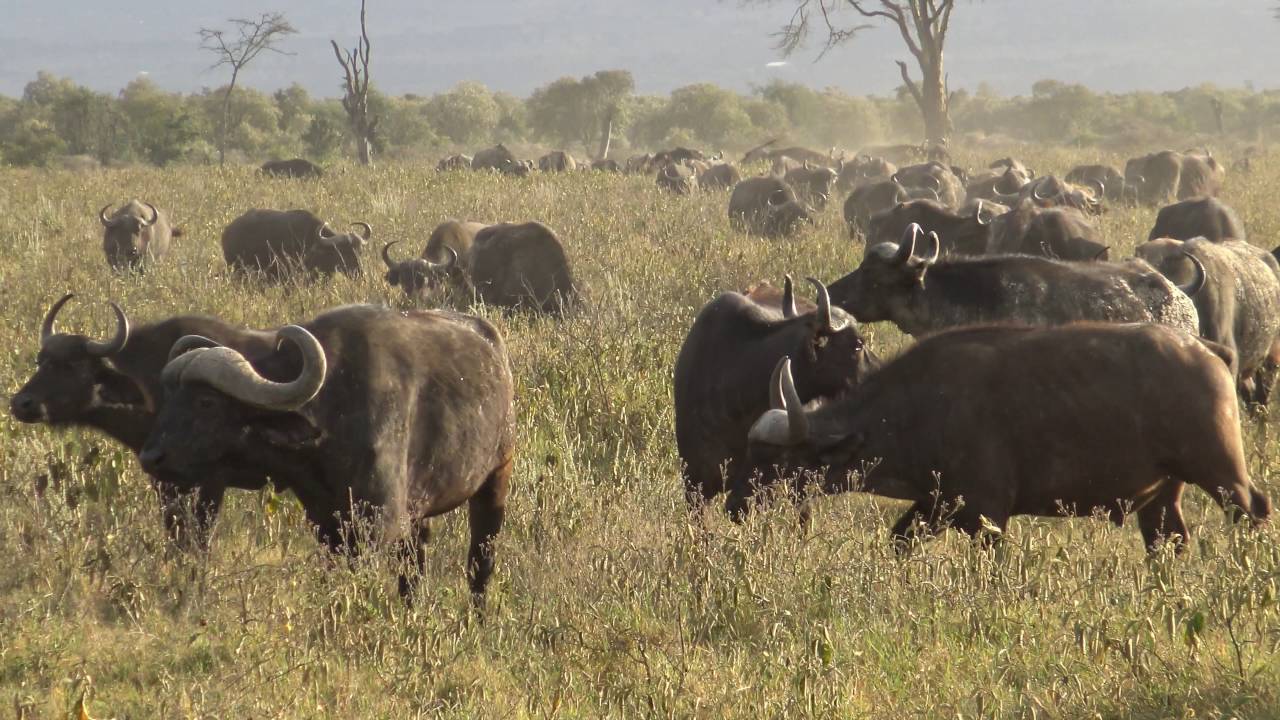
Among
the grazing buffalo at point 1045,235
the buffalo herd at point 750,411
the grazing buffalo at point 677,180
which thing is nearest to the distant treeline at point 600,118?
the grazing buffalo at point 677,180

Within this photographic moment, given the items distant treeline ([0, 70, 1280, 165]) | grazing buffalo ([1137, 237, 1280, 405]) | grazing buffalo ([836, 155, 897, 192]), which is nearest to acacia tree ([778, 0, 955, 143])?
distant treeline ([0, 70, 1280, 165])

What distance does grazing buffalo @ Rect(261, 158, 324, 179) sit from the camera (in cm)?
2625

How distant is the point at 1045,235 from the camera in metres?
11.9

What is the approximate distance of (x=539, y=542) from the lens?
6289 millimetres

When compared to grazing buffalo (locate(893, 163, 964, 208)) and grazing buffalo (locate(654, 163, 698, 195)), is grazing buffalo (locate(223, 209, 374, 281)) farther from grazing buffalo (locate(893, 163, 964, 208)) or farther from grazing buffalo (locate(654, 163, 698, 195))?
grazing buffalo (locate(893, 163, 964, 208))

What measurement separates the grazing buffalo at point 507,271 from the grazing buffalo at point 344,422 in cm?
646

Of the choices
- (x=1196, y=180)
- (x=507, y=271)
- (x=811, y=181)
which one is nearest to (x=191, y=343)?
(x=507, y=271)

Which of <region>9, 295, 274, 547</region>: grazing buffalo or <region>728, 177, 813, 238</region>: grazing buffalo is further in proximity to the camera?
<region>728, 177, 813, 238</region>: grazing buffalo

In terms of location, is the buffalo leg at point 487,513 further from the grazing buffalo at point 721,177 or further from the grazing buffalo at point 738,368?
the grazing buffalo at point 721,177

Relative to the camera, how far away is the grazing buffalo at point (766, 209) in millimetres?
17969

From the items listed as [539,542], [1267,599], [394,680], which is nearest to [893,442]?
[539,542]

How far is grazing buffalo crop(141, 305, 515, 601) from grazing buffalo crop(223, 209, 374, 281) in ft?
29.8

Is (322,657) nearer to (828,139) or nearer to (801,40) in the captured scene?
(801,40)

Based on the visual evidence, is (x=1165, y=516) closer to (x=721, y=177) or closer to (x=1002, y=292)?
(x=1002, y=292)
